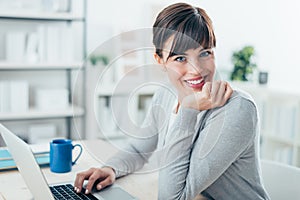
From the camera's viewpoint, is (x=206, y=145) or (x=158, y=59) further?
(x=206, y=145)

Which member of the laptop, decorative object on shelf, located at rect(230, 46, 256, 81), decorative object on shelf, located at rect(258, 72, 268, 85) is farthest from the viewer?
decorative object on shelf, located at rect(230, 46, 256, 81)

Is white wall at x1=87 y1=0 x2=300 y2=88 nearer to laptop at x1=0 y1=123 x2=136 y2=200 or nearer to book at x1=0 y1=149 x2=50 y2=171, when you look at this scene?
book at x1=0 y1=149 x2=50 y2=171

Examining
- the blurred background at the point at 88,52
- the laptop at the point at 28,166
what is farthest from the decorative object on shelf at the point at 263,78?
the laptop at the point at 28,166

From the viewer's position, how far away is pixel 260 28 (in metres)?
3.76

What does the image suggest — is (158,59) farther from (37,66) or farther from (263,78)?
(263,78)

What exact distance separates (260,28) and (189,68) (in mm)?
2938

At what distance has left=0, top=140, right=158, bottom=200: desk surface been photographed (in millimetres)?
1219

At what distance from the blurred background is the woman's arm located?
151 cm

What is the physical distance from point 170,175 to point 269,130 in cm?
215

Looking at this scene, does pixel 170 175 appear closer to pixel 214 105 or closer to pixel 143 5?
pixel 214 105

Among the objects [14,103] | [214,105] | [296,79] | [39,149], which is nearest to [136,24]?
[14,103]

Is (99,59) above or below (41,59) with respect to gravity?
above

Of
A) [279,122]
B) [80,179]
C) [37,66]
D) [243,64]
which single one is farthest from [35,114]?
[80,179]

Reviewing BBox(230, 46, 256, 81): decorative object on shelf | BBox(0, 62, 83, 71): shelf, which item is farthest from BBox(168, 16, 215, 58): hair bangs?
BBox(230, 46, 256, 81): decorative object on shelf
